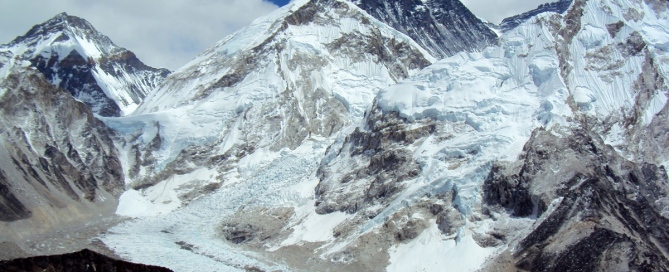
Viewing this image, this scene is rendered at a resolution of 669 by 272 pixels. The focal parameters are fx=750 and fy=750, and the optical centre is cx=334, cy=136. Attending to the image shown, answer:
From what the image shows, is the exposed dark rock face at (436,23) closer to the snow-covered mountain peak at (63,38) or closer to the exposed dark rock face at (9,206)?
the snow-covered mountain peak at (63,38)

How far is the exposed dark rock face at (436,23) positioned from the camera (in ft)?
587

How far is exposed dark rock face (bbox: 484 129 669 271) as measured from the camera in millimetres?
54125

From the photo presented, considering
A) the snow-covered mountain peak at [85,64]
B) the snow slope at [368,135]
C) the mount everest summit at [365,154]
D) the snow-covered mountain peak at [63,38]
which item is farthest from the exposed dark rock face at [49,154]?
the snow-covered mountain peak at [63,38]

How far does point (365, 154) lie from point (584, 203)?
29.6 meters

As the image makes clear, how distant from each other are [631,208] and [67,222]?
5510 centimetres

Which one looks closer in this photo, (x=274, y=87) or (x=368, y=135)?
(x=368, y=135)

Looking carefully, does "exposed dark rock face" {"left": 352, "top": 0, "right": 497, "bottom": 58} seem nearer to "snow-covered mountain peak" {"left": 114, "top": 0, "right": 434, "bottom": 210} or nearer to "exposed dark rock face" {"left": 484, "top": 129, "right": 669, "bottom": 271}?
"snow-covered mountain peak" {"left": 114, "top": 0, "right": 434, "bottom": 210}

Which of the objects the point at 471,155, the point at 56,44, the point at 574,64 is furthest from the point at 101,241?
the point at 56,44

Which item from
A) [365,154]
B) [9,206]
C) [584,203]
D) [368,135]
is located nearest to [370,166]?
[365,154]

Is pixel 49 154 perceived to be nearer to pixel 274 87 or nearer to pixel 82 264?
pixel 274 87

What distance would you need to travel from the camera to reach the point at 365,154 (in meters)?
84.3

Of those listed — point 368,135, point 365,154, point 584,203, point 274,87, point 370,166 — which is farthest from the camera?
point 274,87

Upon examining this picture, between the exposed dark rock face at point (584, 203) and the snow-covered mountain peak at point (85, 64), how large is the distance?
349 feet

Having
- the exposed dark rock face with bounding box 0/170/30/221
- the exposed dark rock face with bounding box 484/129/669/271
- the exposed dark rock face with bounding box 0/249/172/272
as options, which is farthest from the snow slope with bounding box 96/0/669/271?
the exposed dark rock face with bounding box 0/249/172/272
